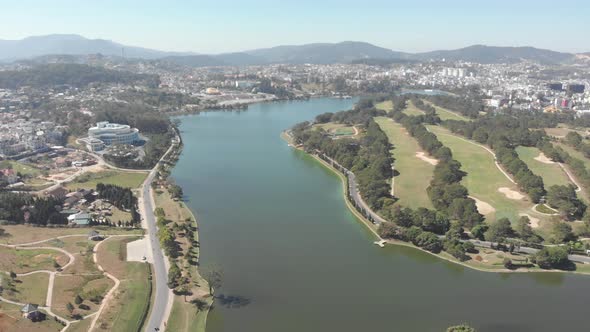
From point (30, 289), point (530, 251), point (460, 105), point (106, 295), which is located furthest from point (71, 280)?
point (460, 105)

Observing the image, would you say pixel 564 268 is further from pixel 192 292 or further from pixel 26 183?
pixel 26 183

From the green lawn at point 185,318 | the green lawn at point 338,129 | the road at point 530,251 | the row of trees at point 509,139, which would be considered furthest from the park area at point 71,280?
the green lawn at point 338,129

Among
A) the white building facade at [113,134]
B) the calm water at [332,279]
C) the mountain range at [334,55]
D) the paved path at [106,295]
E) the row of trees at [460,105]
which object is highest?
the mountain range at [334,55]

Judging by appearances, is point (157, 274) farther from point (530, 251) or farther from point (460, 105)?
point (460, 105)

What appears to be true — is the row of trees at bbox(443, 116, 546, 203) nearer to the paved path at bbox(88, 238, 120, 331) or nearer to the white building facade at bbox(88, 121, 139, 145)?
the paved path at bbox(88, 238, 120, 331)

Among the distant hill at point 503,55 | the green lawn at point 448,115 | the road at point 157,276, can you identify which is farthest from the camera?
the distant hill at point 503,55

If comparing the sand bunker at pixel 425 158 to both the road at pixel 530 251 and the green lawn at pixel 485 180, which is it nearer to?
the green lawn at pixel 485 180
